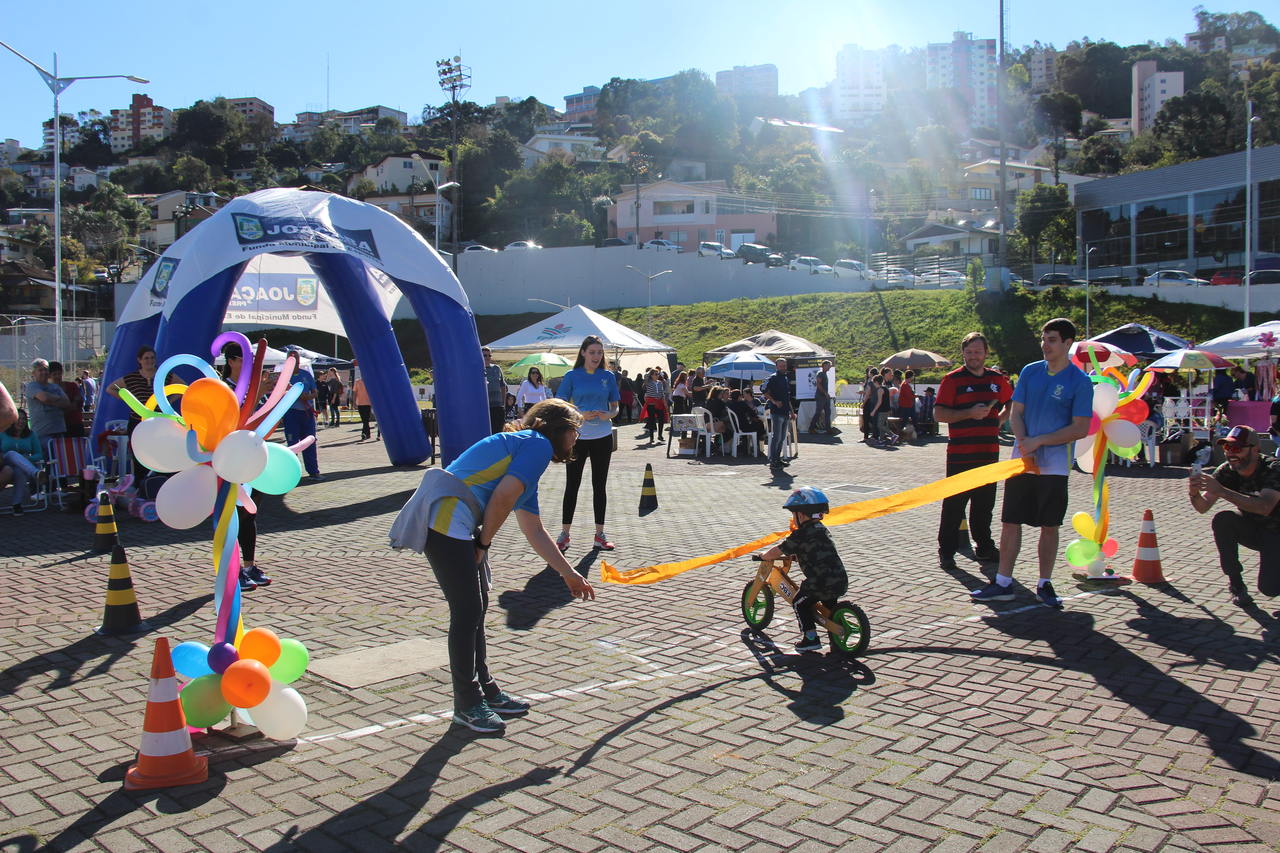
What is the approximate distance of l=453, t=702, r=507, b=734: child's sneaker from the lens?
454 centimetres

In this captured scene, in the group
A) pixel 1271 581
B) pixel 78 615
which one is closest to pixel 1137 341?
pixel 1271 581

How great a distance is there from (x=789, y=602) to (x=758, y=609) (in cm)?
32

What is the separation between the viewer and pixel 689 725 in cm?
464

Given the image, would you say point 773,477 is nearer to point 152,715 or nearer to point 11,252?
point 152,715

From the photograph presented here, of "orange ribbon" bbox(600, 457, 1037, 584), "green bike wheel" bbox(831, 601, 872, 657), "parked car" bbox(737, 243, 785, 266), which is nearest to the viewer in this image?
"green bike wheel" bbox(831, 601, 872, 657)

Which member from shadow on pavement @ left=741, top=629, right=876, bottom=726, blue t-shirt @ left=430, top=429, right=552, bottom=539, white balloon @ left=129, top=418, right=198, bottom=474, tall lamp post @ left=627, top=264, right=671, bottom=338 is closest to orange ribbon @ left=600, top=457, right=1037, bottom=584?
shadow on pavement @ left=741, top=629, right=876, bottom=726

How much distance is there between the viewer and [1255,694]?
495 cm

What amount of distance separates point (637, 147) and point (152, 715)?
11843 centimetres

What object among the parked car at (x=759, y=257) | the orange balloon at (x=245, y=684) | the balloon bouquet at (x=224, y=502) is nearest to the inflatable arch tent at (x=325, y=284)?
the balloon bouquet at (x=224, y=502)

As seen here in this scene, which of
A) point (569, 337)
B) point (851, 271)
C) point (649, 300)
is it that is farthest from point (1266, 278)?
point (569, 337)

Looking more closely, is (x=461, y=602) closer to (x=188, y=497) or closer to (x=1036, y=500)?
(x=188, y=497)

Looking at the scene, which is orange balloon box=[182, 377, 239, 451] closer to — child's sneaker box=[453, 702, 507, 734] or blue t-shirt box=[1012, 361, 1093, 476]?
child's sneaker box=[453, 702, 507, 734]

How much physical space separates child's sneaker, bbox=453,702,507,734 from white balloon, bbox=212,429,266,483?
58.6 inches

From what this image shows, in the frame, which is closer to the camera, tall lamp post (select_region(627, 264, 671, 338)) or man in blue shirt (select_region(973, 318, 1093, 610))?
man in blue shirt (select_region(973, 318, 1093, 610))
